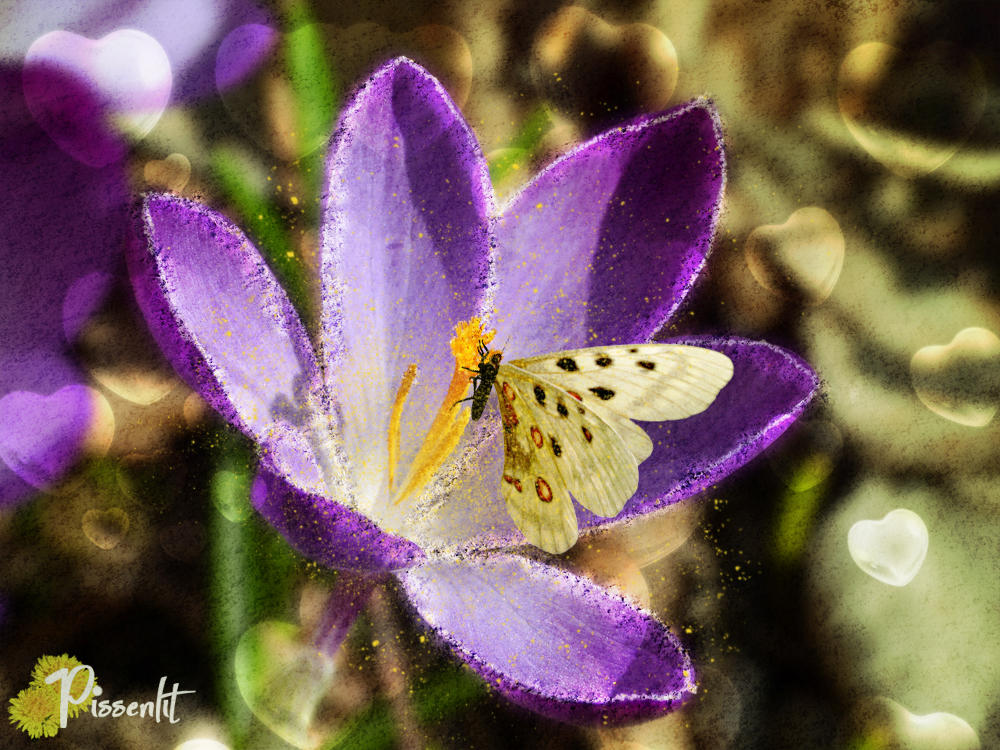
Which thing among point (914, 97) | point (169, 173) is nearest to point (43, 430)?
point (169, 173)

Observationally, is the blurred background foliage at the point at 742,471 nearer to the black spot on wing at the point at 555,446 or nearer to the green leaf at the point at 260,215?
the green leaf at the point at 260,215

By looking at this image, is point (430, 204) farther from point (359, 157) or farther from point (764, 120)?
point (764, 120)

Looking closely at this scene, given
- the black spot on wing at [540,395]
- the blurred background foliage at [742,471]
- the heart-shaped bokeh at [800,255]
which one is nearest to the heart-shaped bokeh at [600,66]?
the blurred background foliage at [742,471]

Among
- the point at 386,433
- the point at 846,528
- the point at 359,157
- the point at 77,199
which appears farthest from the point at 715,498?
the point at 77,199

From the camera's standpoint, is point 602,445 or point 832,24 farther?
point 832,24

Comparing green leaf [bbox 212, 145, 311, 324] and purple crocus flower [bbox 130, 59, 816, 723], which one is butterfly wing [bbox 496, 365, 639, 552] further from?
green leaf [bbox 212, 145, 311, 324]

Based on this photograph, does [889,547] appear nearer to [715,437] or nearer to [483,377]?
[715,437]

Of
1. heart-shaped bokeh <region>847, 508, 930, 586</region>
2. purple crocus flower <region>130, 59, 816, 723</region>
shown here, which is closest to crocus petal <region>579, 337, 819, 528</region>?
purple crocus flower <region>130, 59, 816, 723</region>
